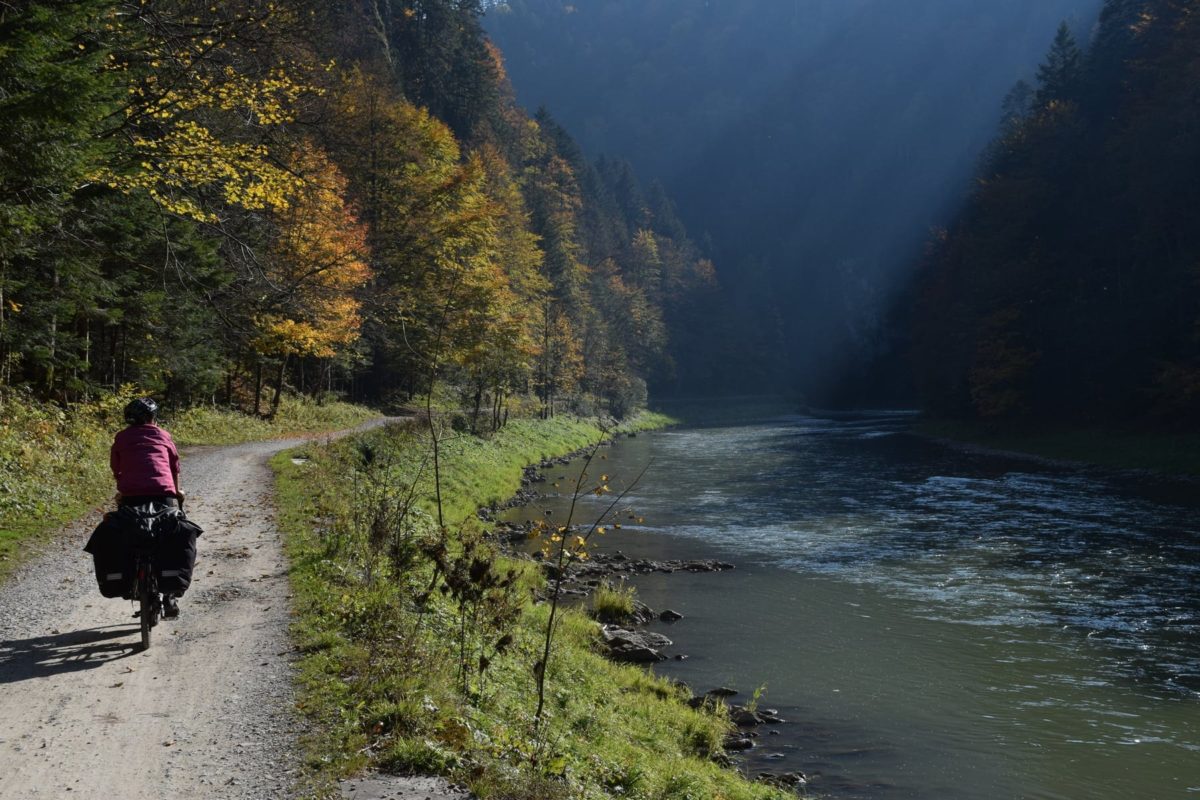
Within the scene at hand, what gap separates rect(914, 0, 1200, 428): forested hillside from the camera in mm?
41125

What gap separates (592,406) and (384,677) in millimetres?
58307

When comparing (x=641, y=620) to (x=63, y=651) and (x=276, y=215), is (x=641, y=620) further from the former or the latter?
(x=276, y=215)

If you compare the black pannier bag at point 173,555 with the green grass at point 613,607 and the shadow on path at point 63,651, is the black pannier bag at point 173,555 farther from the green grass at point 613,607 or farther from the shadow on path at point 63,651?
the green grass at point 613,607

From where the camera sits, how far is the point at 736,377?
434ft

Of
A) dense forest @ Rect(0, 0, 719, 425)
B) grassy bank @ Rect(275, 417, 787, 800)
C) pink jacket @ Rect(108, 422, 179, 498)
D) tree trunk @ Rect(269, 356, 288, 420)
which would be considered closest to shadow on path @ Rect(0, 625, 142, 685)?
pink jacket @ Rect(108, 422, 179, 498)

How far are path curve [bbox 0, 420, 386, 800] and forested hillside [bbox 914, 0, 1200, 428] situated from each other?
4093cm

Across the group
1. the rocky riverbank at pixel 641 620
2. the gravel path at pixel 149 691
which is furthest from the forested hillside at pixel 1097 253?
the gravel path at pixel 149 691

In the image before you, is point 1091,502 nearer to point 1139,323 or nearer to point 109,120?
point 1139,323

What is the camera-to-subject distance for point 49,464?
51.5 ft

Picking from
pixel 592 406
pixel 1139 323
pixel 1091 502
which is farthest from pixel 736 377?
pixel 1091 502

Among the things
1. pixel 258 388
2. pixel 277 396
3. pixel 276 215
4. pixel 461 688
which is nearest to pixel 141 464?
pixel 461 688

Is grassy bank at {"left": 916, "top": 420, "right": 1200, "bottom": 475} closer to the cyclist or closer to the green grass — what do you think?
the green grass

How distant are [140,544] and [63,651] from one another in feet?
3.69

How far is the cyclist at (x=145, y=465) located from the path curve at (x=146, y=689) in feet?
2.72
